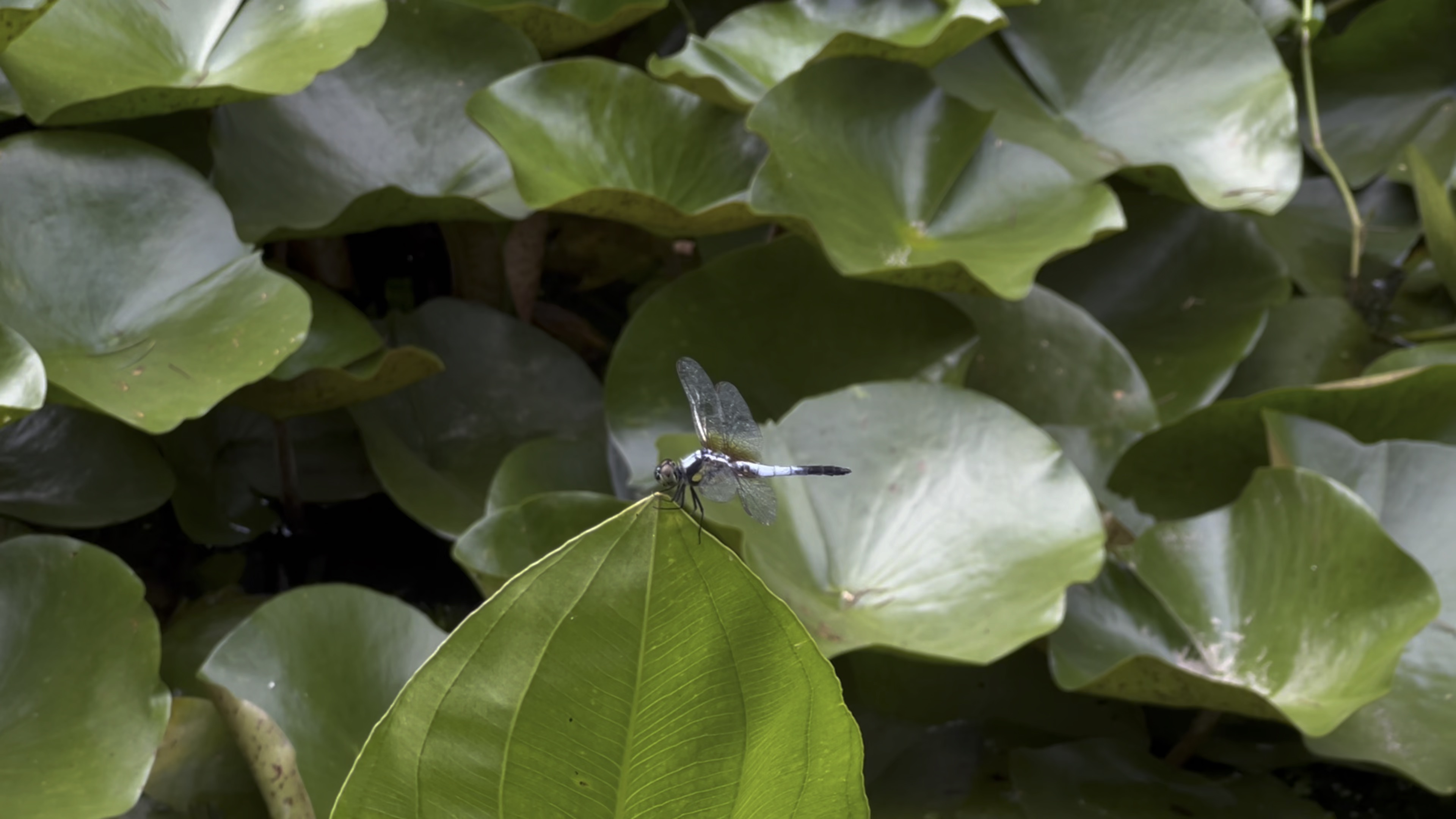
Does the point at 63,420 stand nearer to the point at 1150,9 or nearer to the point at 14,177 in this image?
the point at 14,177

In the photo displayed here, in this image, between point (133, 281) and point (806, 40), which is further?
point (806, 40)

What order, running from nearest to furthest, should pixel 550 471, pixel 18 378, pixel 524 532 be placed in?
pixel 18 378, pixel 524 532, pixel 550 471

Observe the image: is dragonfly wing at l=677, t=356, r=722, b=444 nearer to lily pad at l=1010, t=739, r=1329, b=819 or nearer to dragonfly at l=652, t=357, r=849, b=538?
dragonfly at l=652, t=357, r=849, b=538

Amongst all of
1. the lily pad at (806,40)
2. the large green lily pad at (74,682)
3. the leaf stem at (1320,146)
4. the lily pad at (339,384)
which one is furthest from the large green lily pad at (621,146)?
the leaf stem at (1320,146)

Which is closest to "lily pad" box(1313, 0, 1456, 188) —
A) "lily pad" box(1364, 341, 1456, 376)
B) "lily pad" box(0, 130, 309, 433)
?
"lily pad" box(1364, 341, 1456, 376)

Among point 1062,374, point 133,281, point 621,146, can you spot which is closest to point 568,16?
point 621,146

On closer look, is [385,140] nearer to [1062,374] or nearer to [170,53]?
[170,53]

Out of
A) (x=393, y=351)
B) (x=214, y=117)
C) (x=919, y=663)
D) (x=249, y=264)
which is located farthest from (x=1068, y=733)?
(x=214, y=117)
